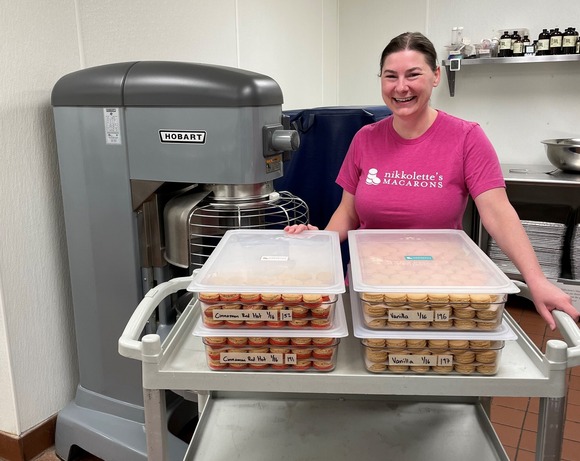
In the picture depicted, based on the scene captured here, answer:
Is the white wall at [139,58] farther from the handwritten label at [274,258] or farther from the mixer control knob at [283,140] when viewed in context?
the handwritten label at [274,258]

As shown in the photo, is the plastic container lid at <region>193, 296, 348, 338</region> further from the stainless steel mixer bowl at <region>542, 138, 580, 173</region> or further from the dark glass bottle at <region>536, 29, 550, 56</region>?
the dark glass bottle at <region>536, 29, 550, 56</region>

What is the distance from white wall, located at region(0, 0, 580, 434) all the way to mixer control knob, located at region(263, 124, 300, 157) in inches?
30.5

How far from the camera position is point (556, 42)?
3.16 m

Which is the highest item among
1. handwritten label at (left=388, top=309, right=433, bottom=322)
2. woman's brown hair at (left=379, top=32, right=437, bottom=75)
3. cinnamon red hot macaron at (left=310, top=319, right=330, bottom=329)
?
woman's brown hair at (left=379, top=32, right=437, bottom=75)

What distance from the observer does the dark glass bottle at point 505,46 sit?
129 inches

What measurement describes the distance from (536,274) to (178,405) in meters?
1.21

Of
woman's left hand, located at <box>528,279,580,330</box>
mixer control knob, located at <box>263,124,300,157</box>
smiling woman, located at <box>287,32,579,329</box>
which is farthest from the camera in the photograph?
mixer control knob, located at <box>263,124,300,157</box>

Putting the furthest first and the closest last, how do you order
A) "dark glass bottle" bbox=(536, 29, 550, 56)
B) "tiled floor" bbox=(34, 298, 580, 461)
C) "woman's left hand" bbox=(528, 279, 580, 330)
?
"dark glass bottle" bbox=(536, 29, 550, 56)
"tiled floor" bbox=(34, 298, 580, 461)
"woman's left hand" bbox=(528, 279, 580, 330)

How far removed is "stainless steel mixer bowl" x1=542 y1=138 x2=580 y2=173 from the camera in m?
3.07

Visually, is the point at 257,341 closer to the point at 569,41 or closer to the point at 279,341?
the point at 279,341

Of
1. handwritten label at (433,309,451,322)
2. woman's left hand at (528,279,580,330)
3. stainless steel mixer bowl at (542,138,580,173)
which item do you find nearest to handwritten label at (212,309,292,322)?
handwritten label at (433,309,451,322)

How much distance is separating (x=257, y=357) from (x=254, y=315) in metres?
0.07

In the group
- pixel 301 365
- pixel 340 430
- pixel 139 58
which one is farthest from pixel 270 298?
pixel 139 58

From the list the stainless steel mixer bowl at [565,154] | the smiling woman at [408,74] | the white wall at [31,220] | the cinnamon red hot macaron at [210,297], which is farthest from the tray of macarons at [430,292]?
the stainless steel mixer bowl at [565,154]
